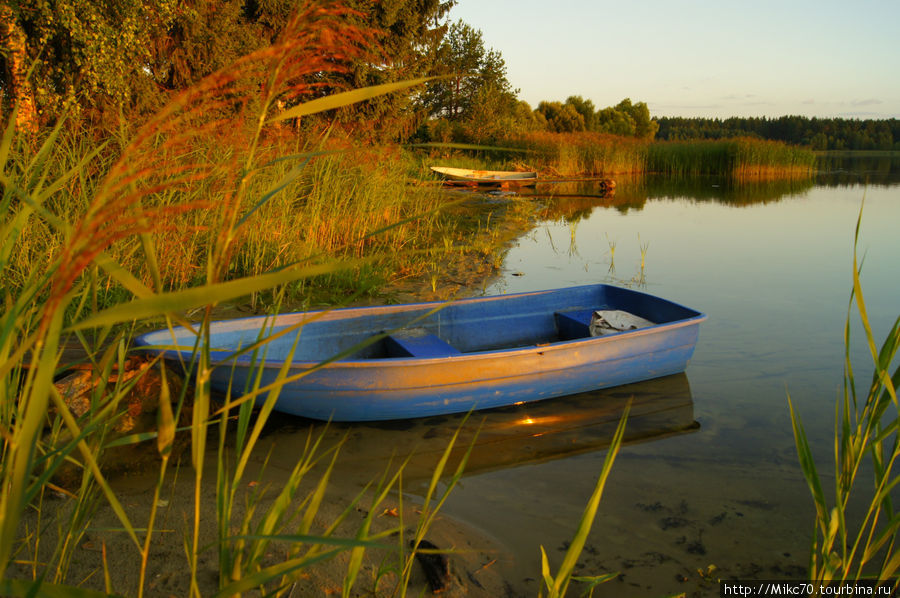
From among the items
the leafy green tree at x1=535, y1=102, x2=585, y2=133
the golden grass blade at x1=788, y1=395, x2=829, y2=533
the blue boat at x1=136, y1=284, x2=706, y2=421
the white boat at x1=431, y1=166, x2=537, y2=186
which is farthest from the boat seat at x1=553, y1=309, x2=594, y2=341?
the leafy green tree at x1=535, y1=102, x2=585, y2=133

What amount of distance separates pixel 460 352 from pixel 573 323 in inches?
43.5

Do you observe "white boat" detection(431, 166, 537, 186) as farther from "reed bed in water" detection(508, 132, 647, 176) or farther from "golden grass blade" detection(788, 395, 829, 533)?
"golden grass blade" detection(788, 395, 829, 533)

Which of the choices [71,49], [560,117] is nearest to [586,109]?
[560,117]

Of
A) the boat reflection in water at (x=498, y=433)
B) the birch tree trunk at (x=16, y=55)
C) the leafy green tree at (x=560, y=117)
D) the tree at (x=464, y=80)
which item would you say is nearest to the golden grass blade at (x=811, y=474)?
the boat reflection in water at (x=498, y=433)

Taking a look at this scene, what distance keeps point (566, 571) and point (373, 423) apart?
2700 millimetres

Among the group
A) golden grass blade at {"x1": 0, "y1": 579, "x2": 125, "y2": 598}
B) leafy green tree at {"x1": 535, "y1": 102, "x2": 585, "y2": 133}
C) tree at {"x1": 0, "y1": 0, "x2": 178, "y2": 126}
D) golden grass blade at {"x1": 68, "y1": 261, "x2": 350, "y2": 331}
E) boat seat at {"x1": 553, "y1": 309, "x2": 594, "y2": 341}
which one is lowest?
boat seat at {"x1": 553, "y1": 309, "x2": 594, "y2": 341}

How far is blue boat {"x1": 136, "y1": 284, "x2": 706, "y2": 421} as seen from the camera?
3.84 m

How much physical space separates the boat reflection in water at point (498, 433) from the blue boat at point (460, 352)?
0.09 meters

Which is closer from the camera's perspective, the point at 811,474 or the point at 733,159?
the point at 811,474


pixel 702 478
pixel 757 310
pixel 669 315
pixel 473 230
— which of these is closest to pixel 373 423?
pixel 702 478

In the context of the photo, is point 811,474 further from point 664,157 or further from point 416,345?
point 664,157

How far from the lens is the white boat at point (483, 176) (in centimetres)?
1978

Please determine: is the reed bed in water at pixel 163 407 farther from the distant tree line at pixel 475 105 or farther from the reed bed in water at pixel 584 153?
the distant tree line at pixel 475 105

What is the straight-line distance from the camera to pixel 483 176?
2091cm
